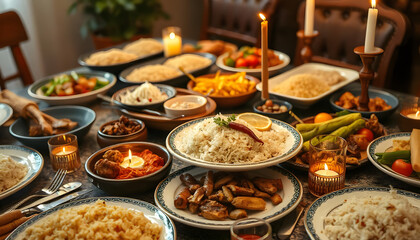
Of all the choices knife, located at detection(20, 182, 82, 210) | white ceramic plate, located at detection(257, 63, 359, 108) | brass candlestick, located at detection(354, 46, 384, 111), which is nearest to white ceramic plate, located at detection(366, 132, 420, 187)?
brass candlestick, located at detection(354, 46, 384, 111)

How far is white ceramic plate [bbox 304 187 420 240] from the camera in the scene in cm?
119

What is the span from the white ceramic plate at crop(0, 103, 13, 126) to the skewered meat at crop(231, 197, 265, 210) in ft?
4.26

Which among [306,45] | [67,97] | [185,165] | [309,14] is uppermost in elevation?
[309,14]

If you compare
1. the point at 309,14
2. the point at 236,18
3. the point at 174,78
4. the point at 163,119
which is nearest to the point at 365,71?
the point at 309,14

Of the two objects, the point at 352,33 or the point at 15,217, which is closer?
the point at 15,217

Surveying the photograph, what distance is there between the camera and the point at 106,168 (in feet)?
4.86

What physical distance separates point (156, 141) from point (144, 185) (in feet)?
1.69

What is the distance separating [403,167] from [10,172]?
141 cm

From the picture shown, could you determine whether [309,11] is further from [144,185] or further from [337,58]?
[144,185]

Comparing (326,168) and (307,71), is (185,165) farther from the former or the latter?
(307,71)

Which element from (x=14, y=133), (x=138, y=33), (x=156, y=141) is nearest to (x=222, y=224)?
(x=156, y=141)

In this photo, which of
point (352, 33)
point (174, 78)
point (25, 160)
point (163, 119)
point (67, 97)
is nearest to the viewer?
point (25, 160)

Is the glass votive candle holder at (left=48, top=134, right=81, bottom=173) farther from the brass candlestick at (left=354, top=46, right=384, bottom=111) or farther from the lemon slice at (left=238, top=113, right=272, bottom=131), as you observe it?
the brass candlestick at (left=354, top=46, right=384, bottom=111)

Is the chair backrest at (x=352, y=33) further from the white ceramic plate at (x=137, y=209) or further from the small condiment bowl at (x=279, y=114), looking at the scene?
the white ceramic plate at (x=137, y=209)
